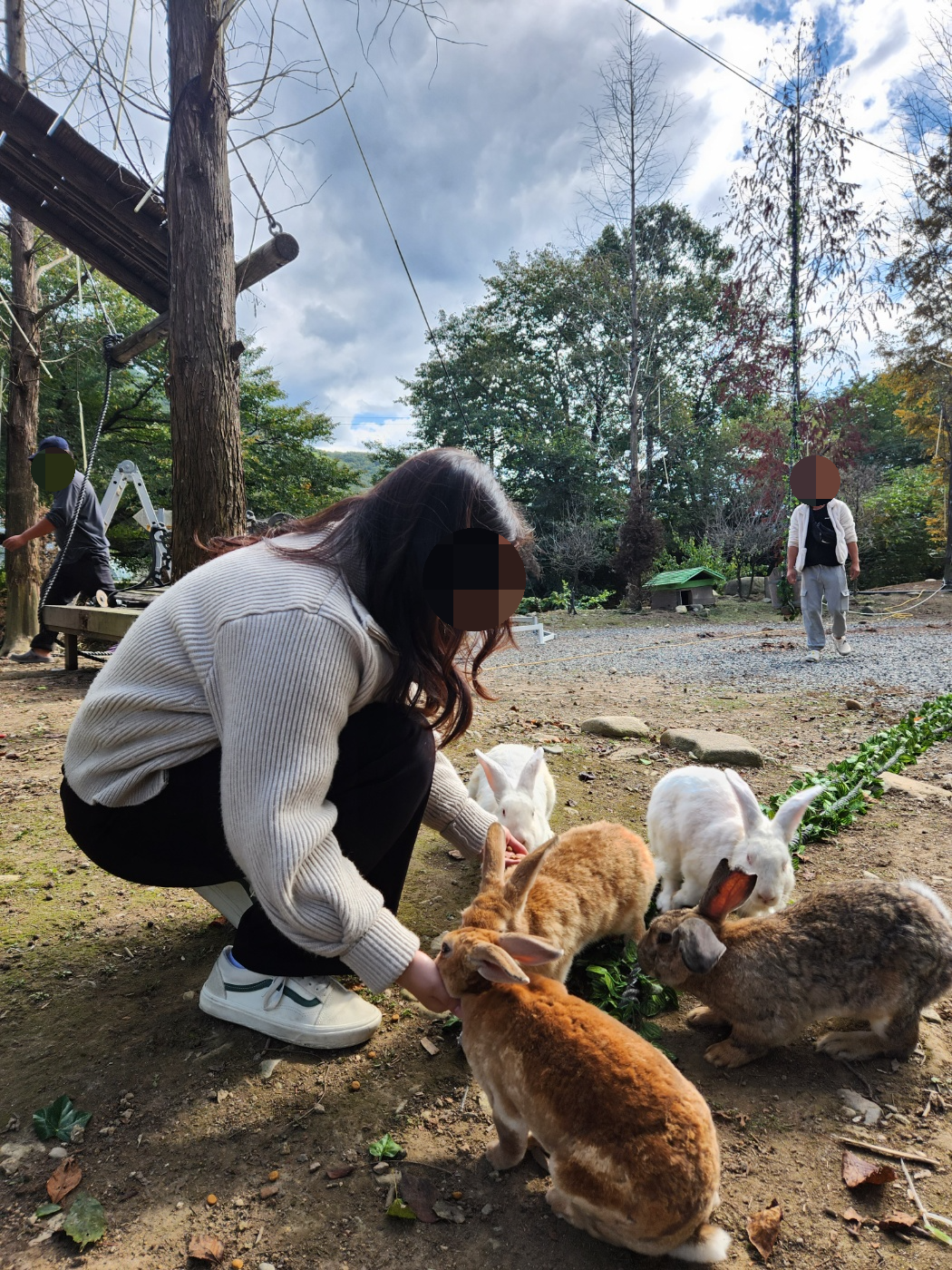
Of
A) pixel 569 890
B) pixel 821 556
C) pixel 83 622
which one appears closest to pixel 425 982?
pixel 569 890

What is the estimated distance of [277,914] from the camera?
1.53 m

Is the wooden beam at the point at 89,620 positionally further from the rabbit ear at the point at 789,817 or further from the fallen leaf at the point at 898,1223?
the fallen leaf at the point at 898,1223

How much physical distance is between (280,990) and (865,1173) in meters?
1.45

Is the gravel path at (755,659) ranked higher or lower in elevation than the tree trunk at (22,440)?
lower

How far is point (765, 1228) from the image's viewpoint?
4.79 ft

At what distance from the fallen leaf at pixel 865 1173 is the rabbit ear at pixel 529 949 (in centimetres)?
81

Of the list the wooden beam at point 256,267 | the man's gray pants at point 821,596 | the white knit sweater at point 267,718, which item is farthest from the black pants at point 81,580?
→ the man's gray pants at point 821,596

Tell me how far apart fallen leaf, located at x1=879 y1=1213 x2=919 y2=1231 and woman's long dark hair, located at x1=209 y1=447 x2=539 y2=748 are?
1469 millimetres

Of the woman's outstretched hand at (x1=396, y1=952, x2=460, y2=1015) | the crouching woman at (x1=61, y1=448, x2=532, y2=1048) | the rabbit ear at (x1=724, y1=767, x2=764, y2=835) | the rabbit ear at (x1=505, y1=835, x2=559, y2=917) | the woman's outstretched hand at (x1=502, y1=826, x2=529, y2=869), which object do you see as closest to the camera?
the crouching woman at (x1=61, y1=448, x2=532, y2=1048)

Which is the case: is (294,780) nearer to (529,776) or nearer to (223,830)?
(223,830)

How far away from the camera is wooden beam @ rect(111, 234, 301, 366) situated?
4211 millimetres

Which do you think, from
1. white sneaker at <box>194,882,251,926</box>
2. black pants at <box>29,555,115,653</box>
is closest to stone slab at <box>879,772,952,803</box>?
white sneaker at <box>194,882,251,926</box>

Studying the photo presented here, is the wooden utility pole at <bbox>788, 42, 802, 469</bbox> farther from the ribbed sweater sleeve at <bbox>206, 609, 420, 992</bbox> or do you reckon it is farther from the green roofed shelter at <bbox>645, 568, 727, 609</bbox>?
the ribbed sweater sleeve at <bbox>206, 609, 420, 992</bbox>

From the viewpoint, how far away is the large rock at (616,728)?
→ 498 cm
